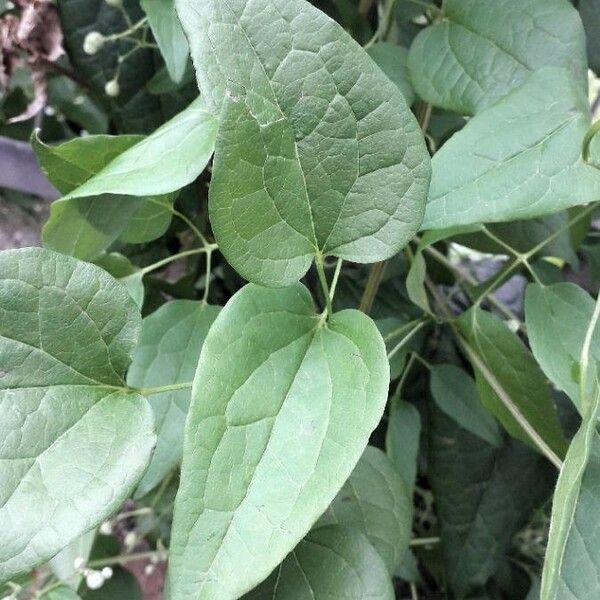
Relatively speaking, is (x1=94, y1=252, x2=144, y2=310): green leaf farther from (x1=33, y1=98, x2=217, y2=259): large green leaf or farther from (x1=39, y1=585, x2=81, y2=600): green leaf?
(x1=39, y1=585, x2=81, y2=600): green leaf

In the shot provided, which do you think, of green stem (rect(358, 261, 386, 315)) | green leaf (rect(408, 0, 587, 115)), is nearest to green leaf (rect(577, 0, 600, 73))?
green leaf (rect(408, 0, 587, 115))

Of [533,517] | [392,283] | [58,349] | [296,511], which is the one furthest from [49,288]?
[533,517]

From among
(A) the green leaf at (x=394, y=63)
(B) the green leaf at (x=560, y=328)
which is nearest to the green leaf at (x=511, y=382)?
(B) the green leaf at (x=560, y=328)

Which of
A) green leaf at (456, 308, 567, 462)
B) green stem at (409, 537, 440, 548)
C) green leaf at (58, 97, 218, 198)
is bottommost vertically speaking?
green stem at (409, 537, 440, 548)

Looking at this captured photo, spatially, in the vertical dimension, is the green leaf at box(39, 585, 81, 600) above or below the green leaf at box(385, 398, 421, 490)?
above

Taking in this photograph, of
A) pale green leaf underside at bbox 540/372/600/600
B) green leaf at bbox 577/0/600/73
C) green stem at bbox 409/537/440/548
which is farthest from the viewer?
green stem at bbox 409/537/440/548

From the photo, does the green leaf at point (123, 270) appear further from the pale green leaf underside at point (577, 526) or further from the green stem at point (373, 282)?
the pale green leaf underside at point (577, 526)

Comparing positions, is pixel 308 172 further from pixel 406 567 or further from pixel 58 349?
pixel 406 567
